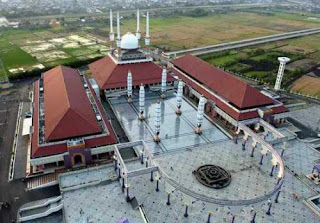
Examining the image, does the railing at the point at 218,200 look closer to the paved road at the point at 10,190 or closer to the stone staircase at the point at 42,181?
the paved road at the point at 10,190

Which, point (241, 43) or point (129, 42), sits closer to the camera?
point (129, 42)

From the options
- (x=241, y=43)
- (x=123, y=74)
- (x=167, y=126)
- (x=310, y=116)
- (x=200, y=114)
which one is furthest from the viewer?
(x=241, y=43)

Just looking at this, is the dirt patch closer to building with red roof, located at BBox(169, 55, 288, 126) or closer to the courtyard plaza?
building with red roof, located at BBox(169, 55, 288, 126)

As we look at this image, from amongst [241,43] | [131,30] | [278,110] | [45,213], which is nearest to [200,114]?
[278,110]

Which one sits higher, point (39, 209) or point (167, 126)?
point (167, 126)

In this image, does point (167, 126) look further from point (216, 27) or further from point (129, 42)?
point (216, 27)

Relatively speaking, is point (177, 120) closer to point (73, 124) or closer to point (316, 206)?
point (73, 124)

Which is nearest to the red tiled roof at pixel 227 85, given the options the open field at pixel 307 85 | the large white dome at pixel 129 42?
the large white dome at pixel 129 42
